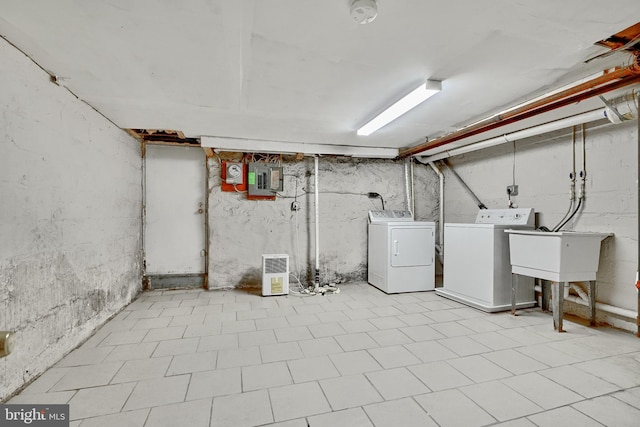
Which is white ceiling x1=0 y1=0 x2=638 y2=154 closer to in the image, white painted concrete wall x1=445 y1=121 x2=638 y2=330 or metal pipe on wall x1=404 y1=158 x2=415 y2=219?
white painted concrete wall x1=445 y1=121 x2=638 y2=330

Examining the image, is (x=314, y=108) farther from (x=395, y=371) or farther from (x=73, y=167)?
(x=395, y=371)

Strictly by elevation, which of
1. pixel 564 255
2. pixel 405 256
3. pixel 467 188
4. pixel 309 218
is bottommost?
pixel 405 256

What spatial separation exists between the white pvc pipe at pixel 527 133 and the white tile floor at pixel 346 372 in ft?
6.57

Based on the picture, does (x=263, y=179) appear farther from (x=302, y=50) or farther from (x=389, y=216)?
(x=302, y=50)

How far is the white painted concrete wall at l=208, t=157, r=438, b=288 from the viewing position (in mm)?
4504

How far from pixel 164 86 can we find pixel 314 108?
4.34ft

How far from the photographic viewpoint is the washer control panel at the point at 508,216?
351 centimetres

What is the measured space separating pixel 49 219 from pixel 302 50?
86.1 inches

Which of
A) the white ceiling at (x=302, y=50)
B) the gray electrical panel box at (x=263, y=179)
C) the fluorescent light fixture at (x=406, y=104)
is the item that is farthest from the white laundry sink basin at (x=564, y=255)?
the gray electrical panel box at (x=263, y=179)

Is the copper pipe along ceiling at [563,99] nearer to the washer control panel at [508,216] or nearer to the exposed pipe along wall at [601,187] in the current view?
the exposed pipe along wall at [601,187]

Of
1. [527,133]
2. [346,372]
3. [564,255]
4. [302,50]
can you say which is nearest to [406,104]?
[302,50]

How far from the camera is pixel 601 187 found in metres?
2.91

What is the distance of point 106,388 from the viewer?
6.11 feet

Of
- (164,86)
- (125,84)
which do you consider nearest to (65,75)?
A: (125,84)
